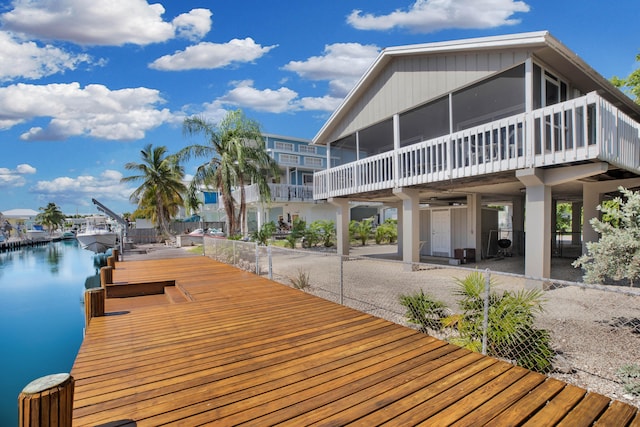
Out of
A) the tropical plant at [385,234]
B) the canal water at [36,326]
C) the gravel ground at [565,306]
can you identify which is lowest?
the canal water at [36,326]

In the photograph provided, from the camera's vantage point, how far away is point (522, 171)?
25.4ft

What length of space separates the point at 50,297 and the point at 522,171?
18471 millimetres

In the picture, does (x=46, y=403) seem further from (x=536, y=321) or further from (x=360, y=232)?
(x=360, y=232)

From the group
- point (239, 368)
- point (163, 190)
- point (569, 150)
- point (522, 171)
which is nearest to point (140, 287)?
point (239, 368)

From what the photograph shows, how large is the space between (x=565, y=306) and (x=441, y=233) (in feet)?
27.5

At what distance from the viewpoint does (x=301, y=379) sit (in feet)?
9.99

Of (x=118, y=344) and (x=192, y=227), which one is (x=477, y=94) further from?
(x=192, y=227)

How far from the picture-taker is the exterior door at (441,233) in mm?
14750

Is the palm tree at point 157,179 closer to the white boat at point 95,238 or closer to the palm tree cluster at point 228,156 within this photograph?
the white boat at point 95,238

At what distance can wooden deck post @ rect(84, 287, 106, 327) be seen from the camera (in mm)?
5055

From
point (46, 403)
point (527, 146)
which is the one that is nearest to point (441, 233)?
point (527, 146)

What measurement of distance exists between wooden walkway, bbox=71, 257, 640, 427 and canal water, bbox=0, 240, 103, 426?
437 centimetres

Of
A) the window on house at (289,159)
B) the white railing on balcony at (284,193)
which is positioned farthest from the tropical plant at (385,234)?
the window on house at (289,159)

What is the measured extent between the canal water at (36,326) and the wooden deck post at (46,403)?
19.5 ft
